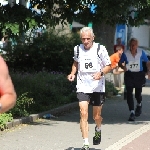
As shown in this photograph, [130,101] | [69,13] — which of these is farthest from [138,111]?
[69,13]

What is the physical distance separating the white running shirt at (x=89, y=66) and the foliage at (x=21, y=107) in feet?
11.9

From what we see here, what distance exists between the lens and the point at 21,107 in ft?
42.0

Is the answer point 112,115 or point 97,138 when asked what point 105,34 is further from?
point 97,138

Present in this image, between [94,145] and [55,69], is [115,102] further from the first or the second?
[94,145]

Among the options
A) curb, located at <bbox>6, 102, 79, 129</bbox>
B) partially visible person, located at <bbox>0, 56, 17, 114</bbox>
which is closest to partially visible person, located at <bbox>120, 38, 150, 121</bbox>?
curb, located at <bbox>6, 102, 79, 129</bbox>

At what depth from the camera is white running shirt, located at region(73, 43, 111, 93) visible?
28.8 ft

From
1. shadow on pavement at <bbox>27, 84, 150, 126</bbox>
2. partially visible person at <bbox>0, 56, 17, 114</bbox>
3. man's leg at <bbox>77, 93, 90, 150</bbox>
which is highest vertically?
partially visible person at <bbox>0, 56, 17, 114</bbox>

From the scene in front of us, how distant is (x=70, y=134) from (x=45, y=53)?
8.62 meters

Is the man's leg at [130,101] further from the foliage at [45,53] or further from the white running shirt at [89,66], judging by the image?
the foliage at [45,53]

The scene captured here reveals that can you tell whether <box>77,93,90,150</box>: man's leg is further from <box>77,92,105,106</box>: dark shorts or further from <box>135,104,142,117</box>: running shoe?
<box>135,104,142,117</box>: running shoe

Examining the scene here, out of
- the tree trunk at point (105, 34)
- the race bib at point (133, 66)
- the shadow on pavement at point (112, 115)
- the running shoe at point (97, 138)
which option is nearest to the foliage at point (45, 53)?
the tree trunk at point (105, 34)

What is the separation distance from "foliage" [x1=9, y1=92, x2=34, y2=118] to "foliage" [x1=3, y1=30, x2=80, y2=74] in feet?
20.4

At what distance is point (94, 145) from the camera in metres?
9.58

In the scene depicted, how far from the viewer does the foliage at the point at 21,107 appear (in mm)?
12328
